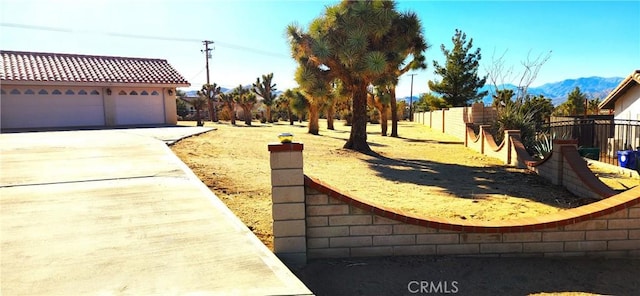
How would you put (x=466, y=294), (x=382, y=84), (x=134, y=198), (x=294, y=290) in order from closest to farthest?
(x=294, y=290) → (x=466, y=294) → (x=134, y=198) → (x=382, y=84)

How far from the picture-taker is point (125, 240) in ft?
13.8

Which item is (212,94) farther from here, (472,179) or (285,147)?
Answer: (285,147)

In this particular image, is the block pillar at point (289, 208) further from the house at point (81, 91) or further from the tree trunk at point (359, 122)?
the house at point (81, 91)

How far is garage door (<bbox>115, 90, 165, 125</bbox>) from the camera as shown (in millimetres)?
22953

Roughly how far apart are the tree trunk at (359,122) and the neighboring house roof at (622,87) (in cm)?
982

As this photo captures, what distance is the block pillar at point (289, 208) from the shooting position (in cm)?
434

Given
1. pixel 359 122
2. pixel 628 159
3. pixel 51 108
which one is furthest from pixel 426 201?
pixel 51 108

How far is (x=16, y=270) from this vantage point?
347 cm

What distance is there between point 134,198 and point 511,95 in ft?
54.1

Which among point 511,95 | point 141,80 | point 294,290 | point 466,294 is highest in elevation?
point 141,80

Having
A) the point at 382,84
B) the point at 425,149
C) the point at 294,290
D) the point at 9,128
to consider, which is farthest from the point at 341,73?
the point at 9,128

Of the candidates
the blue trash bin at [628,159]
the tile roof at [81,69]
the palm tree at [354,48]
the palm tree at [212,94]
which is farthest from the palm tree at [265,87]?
the blue trash bin at [628,159]

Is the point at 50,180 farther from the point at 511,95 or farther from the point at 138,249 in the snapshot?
the point at 511,95

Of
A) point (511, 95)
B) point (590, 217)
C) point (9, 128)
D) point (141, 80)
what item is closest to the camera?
point (590, 217)
